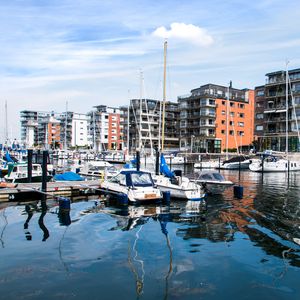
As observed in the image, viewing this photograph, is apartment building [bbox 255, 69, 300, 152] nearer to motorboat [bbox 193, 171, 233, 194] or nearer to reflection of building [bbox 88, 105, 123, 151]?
motorboat [bbox 193, 171, 233, 194]

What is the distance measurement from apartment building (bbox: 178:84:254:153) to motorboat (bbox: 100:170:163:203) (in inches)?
2926

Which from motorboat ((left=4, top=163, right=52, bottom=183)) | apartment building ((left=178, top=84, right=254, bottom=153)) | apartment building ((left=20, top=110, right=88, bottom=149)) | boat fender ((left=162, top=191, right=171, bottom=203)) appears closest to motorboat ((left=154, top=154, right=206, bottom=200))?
boat fender ((left=162, top=191, right=171, bottom=203))

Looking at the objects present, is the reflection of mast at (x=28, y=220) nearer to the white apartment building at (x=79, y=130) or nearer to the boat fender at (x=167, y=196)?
the boat fender at (x=167, y=196)

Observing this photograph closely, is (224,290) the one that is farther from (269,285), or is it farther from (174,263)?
(174,263)

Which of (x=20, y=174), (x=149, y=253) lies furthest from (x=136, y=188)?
(x=20, y=174)

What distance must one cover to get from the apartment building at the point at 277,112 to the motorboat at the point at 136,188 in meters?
65.1

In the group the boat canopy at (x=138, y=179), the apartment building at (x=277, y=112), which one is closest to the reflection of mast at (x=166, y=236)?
the boat canopy at (x=138, y=179)

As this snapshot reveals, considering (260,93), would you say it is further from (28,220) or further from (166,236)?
(166,236)

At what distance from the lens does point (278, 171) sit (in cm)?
6188

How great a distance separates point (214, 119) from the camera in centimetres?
10369

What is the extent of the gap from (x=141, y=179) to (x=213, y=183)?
7.39 metres

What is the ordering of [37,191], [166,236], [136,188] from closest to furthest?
[166,236]
[136,188]
[37,191]

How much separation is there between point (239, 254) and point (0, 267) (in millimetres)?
8706

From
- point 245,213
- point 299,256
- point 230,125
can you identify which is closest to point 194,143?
point 230,125
